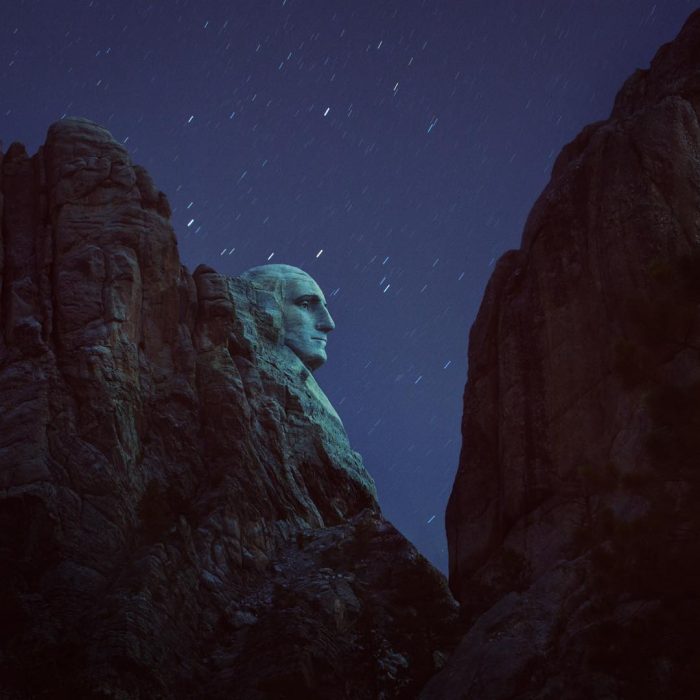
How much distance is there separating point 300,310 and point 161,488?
1737 cm

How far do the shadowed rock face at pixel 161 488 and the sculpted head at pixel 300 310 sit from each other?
1115mm

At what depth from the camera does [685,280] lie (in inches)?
989

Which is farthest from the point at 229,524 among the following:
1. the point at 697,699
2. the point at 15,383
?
the point at 697,699

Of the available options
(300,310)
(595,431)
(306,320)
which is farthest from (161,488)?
(595,431)

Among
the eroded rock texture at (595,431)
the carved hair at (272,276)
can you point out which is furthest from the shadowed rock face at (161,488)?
the eroded rock texture at (595,431)

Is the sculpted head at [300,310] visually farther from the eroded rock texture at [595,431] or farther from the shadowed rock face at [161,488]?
the eroded rock texture at [595,431]

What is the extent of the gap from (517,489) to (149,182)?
2607 cm

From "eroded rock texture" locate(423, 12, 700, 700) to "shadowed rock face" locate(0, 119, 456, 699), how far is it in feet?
16.1

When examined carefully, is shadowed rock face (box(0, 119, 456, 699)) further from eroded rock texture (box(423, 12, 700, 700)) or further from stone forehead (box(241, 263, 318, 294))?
eroded rock texture (box(423, 12, 700, 700))

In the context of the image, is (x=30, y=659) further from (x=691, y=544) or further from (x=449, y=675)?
(x=691, y=544)

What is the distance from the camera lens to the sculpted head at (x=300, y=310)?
5694 cm

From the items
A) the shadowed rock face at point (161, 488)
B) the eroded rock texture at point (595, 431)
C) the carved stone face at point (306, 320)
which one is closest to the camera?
the eroded rock texture at point (595, 431)

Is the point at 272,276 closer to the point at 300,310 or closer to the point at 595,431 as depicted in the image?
the point at 300,310

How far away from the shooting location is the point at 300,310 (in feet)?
190
